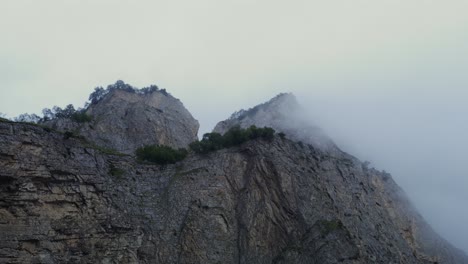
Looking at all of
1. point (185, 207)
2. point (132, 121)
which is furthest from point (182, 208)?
point (132, 121)

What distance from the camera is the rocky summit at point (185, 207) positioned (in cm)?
3312

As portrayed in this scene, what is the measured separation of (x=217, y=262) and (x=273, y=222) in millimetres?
6340

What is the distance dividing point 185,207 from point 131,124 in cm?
2769

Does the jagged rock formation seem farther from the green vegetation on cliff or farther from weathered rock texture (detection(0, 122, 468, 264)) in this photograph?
weathered rock texture (detection(0, 122, 468, 264))

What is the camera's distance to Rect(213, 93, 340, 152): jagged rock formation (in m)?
66.9

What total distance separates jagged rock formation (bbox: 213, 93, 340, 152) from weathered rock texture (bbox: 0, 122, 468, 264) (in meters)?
18.4

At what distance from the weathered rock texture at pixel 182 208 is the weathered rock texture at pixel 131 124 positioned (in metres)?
20.0

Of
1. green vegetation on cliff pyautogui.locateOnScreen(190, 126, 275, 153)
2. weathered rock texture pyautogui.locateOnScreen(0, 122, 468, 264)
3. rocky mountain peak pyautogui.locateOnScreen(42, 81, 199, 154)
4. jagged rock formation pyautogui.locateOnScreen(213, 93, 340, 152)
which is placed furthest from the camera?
jagged rock formation pyautogui.locateOnScreen(213, 93, 340, 152)

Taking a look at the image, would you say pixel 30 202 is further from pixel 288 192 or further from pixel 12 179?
pixel 288 192

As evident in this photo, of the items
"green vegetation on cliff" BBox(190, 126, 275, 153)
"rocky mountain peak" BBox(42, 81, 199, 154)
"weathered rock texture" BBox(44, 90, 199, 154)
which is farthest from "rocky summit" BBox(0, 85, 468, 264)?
"rocky mountain peak" BBox(42, 81, 199, 154)

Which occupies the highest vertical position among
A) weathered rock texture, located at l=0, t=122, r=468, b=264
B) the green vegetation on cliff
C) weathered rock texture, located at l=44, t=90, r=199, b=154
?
weathered rock texture, located at l=44, t=90, r=199, b=154

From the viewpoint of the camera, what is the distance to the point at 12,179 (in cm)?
3284

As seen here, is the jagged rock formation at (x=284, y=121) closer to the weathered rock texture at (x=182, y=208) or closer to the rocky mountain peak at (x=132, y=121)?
the rocky mountain peak at (x=132, y=121)

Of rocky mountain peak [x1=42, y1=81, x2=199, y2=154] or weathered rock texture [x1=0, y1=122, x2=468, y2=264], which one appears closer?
weathered rock texture [x1=0, y1=122, x2=468, y2=264]
